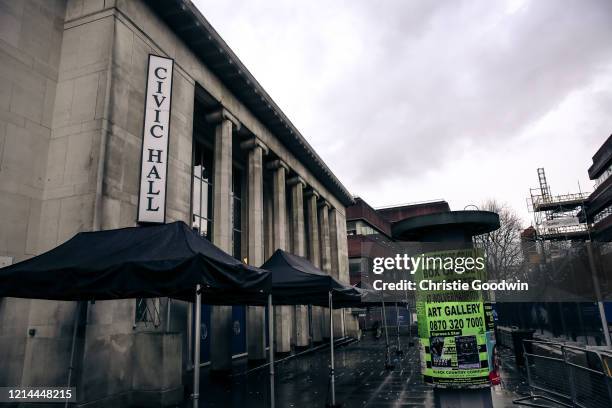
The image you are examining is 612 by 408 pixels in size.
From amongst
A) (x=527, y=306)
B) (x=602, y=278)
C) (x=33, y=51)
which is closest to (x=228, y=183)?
(x=33, y=51)

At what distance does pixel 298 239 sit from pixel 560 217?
60100 millimetres

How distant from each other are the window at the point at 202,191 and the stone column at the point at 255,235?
6.67ft

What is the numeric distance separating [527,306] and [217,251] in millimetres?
23705

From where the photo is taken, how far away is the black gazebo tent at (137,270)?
6.22 meters

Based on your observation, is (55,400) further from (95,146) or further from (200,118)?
(200,118)

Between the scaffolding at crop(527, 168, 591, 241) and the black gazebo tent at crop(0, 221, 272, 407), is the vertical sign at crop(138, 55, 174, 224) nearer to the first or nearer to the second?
the black gazebo tent at crop(0, 221, 272, 407)

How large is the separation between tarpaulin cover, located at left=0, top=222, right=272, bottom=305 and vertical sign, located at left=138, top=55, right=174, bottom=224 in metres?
4.36

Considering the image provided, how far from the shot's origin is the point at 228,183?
58.0 feet

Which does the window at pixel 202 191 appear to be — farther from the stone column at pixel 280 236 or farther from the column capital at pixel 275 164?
the stone column at pixel 280 236

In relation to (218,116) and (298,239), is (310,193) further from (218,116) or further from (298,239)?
(218,116)

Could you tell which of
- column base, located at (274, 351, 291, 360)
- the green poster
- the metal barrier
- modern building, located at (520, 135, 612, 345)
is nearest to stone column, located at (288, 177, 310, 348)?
column base, located at (274, 351, 291, 360)

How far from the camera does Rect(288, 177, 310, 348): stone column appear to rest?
25781mm

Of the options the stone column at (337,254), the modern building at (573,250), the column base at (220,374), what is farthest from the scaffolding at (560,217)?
the column base at (220,374)

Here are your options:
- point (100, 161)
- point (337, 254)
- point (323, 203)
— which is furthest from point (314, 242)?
point (100, 161)
